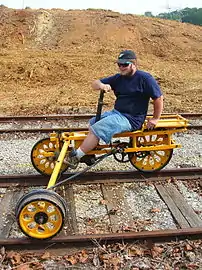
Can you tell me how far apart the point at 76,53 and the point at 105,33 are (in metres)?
4.12

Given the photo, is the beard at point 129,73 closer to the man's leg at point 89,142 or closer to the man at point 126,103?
the man at point 126,103

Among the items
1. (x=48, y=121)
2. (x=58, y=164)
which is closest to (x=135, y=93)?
(x=58, y=164)

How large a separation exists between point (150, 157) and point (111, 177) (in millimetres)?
687

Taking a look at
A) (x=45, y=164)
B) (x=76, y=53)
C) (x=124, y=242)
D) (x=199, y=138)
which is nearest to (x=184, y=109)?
(x=199, y=138)

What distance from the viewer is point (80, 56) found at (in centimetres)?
1909

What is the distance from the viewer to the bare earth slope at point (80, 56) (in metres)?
12.5

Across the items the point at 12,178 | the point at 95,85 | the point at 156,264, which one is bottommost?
the point at 156,264

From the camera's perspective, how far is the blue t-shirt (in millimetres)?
5586

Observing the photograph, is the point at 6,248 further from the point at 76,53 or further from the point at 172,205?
the point at 76,53

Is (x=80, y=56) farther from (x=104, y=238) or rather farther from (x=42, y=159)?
(x=104, y=238)

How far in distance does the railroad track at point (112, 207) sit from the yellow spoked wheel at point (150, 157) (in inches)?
4.7

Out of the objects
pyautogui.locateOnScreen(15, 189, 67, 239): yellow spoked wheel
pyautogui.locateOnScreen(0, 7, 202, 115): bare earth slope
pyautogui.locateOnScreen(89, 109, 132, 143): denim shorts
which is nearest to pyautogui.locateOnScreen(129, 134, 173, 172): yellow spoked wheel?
pyautogui.locateOnScreen(89, 109, 132, 143): denim shorts

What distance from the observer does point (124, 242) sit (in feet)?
15.3

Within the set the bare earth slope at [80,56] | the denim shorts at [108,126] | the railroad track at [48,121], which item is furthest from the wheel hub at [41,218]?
the bare earth slope at [80,56]
